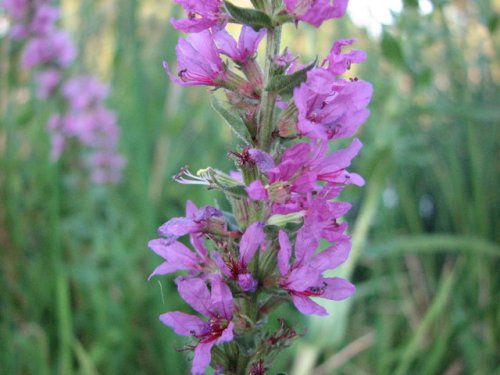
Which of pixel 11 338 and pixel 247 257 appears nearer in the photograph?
pixel 247 257

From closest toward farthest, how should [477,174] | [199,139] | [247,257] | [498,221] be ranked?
[247,257], [477,174], [498,221], [199,139]

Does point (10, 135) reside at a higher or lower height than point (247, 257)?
higher

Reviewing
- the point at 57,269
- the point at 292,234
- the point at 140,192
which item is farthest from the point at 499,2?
the point at 292,234

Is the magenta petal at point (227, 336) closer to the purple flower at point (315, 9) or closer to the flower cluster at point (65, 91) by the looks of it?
the purple flower at point (315, 9)

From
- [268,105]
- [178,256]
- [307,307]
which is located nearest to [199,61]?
[268,105]

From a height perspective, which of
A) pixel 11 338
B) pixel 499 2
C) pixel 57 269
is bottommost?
pixel 11 338

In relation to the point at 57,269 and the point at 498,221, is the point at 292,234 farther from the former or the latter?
the point at 498,221

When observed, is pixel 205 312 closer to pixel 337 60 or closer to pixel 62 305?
pixel 337 60

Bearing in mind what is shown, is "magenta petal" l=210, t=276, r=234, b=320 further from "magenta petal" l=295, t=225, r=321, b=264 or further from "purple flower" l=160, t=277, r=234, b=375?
"magenta petal" l=295, t=225, r=321, b=264

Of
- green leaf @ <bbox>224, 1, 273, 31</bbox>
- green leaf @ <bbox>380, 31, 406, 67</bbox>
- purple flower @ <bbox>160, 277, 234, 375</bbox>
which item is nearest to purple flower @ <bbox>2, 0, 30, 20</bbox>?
green leaf @ <bbox>380, 31, 406, 67</bbox>
